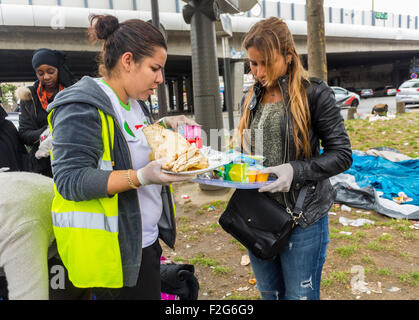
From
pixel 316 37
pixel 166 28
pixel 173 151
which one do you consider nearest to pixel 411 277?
pixel 173 151

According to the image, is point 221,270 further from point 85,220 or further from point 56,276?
point 85,220

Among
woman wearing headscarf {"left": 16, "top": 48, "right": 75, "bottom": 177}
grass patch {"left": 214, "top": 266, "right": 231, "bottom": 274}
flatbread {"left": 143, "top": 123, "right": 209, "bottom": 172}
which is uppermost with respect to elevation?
woman wearing headscarf {"left": 16, "top": 48, "right": 75, "bottom": 177}

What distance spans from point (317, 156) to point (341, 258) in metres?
2.02

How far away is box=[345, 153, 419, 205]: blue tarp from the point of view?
4719 mm

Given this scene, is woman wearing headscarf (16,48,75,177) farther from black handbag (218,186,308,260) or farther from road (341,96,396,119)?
road (341,96,396,119)

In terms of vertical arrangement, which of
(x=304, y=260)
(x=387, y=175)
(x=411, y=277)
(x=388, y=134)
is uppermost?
(x=304, y=260)

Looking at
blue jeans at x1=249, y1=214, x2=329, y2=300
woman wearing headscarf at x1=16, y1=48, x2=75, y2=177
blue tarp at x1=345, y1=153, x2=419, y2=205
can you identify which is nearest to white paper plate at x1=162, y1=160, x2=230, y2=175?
blue jeans at x1=249, y1=214, x2=329, y2=300

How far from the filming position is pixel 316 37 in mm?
6270

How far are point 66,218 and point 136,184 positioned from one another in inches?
12.6

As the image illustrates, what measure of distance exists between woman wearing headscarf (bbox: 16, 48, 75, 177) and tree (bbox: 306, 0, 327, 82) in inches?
180

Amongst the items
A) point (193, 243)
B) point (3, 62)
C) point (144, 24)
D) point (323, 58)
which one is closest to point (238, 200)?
point (144, 24)

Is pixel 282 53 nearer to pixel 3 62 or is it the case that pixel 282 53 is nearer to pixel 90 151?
pixel 90 151

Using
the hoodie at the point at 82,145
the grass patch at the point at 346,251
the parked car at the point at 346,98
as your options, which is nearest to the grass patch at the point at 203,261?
the grass patch at the point at 346,251

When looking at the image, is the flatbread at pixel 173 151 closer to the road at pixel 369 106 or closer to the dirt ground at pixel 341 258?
the dirt ground at pixel 341 258
